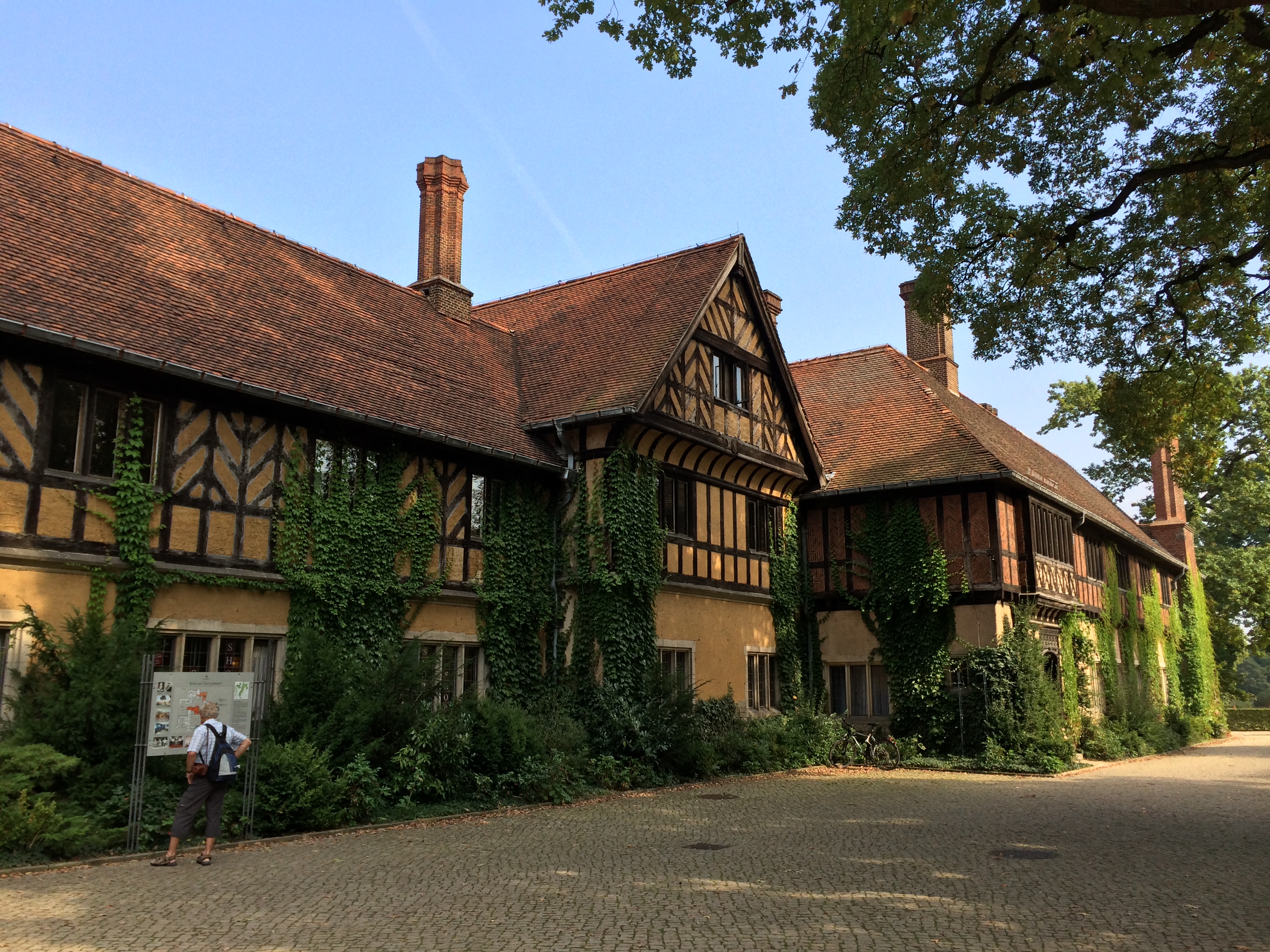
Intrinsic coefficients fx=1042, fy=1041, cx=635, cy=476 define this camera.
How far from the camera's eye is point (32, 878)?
30.3 ft

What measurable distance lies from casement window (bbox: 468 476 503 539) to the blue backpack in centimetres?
740

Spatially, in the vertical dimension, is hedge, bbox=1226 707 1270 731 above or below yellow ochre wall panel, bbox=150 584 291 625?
below

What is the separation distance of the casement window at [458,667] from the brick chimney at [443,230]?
800cm

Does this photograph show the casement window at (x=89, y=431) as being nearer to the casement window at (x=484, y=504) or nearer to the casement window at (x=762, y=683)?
the casement window at (x=484, y=504)

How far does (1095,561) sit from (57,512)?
26000 millimetres

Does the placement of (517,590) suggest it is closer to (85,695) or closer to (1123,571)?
(85,695)

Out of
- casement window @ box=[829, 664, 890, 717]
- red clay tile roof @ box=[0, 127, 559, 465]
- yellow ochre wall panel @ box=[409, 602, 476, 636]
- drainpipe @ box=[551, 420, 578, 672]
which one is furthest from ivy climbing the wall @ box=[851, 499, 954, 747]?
yellow ochre wall panel @ box=[409, 602, 476, 636]

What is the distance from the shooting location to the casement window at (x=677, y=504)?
2002 cm

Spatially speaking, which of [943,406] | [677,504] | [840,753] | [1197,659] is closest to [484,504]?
[677,504]

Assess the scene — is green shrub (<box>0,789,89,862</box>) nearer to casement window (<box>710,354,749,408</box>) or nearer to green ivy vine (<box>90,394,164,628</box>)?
green ivy vine (<box>90,394,164,628</box>)

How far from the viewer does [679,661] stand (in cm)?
2034

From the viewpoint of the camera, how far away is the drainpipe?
18.7 m

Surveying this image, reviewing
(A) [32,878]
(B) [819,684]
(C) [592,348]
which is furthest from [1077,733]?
(A) [32,878]

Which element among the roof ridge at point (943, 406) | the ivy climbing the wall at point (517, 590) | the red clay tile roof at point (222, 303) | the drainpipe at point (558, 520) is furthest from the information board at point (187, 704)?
the roof ridge at point (943, 406)
